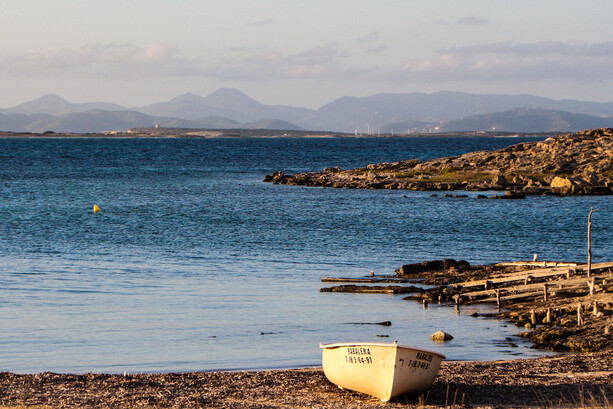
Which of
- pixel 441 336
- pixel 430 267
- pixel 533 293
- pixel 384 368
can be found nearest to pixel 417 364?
pixel 384 368

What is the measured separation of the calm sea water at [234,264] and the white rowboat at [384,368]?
4683mm

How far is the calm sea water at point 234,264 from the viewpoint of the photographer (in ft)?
86.7

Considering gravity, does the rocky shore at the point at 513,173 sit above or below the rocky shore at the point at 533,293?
above

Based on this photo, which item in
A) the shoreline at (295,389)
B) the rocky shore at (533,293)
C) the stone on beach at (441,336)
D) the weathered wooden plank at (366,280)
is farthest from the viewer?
the weathered wooden plank at (366,280)

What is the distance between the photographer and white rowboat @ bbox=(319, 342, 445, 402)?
18828 millimetres

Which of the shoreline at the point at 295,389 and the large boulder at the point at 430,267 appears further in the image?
the large boulder at the point at 430,267

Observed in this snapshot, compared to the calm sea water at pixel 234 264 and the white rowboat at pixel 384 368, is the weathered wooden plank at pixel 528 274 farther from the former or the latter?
the white rowboat at pixel 384 368

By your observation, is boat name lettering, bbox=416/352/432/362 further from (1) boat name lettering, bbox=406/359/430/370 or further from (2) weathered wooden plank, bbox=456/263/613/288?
(2) weathered wooden plank, bbox=456/263/613/288

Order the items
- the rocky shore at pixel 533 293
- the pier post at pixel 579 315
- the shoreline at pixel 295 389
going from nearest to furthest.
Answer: the shoreline at pixel 295 389 < the rocky shore at pixel 533 293 < the pier post at pixel 579 315

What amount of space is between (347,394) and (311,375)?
239 cm

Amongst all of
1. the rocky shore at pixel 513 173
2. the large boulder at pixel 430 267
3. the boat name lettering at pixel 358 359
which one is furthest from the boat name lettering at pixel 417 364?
the rocky shore at pixel 513 173

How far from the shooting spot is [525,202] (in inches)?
3012

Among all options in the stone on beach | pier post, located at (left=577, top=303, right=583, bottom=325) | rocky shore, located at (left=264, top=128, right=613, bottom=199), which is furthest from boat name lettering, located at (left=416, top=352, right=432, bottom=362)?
rocky shore, located at (left=264, top=128, right=613, bottom=199)

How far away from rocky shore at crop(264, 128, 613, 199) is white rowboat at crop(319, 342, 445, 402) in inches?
2473
